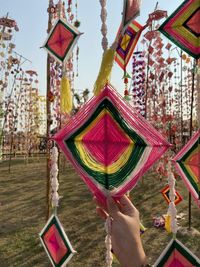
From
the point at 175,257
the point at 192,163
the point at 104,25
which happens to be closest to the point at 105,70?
the point at 104,25

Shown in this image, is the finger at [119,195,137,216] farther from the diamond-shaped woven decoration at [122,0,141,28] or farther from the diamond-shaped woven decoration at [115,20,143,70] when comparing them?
the diamond-shaped woven decoration at [115,20,143,70]

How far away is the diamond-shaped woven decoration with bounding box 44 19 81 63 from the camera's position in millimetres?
1839

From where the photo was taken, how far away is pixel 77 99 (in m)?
13.0

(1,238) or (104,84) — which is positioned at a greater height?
(104,84)

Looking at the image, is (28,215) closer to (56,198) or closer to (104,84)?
(56,198)

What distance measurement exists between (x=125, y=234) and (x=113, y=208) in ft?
0.36

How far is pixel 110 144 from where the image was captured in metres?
1.42

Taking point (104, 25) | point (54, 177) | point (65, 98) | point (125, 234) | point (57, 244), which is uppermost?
point (104, 25)

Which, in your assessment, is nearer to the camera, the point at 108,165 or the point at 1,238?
the point at 108,165

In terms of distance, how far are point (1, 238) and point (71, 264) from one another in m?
1.27

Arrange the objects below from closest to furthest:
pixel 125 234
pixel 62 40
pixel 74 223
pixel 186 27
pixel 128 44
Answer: pixel 125 234 → pixel 186 27 → pixel 62 40 → pixel 128 44 → pixel 74 223

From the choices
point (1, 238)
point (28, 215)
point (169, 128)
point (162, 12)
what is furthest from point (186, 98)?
point (1, 238)

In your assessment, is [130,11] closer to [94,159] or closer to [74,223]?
[94,159]

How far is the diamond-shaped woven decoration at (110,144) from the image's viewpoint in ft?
4.44
